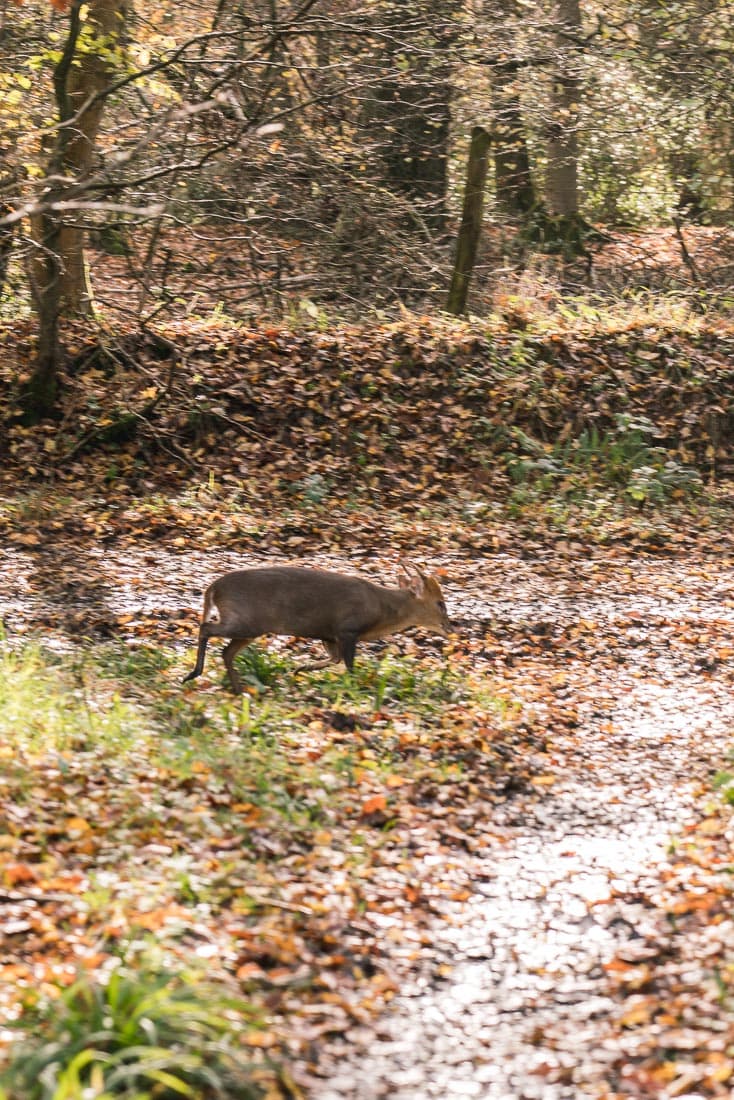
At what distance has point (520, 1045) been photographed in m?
5.03

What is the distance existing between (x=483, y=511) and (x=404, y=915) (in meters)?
8.38

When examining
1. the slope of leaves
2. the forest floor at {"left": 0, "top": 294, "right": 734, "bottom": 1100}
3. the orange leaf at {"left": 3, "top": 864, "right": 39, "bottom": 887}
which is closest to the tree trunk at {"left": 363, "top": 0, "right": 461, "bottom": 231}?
the slope of leaves

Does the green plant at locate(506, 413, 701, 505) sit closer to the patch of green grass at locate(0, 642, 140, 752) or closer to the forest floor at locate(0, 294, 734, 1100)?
the forest floor at locate(0, 294, 734, 1100)

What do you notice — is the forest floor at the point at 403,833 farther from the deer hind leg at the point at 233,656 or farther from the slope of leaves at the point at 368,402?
the slope of leaves at the point at 368,402

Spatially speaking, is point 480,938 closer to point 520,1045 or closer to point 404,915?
point 404,915

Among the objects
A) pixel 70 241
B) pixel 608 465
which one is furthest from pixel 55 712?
pixel 70 241

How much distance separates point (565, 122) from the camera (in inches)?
869

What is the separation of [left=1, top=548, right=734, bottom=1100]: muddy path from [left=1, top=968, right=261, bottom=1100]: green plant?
358 millimetres

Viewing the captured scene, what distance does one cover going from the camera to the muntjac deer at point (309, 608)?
8.52 m

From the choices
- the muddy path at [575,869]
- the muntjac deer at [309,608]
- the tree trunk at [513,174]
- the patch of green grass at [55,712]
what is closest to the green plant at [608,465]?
the muddy path at [575,869]

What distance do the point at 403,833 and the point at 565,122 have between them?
709 inches

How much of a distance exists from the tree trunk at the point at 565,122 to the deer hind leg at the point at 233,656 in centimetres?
1266

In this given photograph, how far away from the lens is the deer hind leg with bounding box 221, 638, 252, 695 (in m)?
8.62

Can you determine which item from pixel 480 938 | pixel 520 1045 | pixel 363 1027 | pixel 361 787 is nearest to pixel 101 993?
pixel 363 1027
